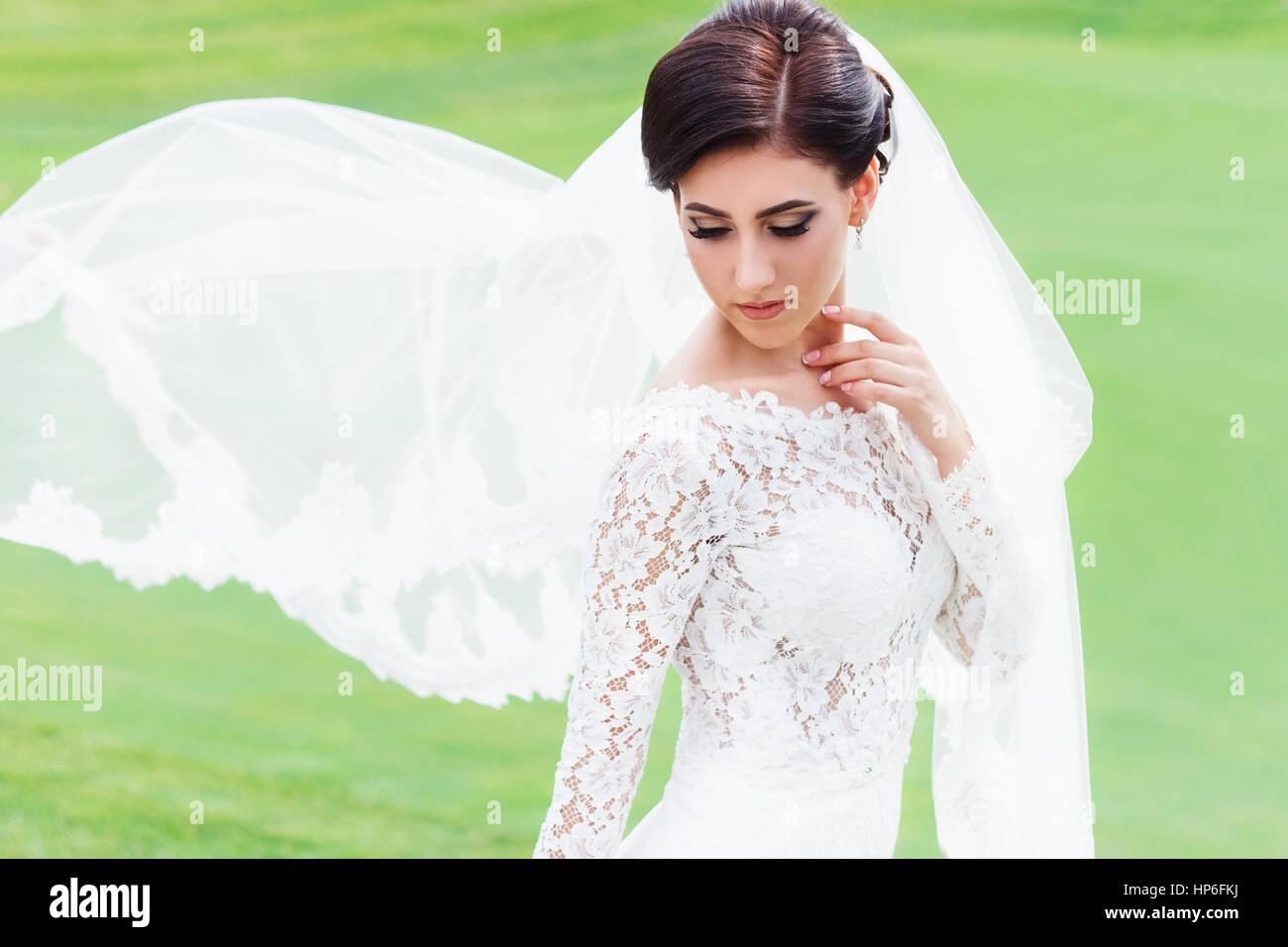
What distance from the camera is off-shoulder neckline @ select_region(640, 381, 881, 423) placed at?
5.57 ft

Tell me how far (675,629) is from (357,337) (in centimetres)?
111

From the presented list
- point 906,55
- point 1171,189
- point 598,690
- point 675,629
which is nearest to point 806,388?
point 675,629

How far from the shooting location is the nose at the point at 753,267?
1.58 m

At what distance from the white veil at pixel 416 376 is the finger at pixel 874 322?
0.77ft

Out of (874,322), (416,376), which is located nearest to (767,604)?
(874,322)

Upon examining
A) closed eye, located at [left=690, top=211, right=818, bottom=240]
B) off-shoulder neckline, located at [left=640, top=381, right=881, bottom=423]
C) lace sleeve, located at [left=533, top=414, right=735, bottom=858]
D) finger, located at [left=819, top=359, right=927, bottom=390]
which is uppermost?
closed eye, located at [left=690, top=211, right=818, bottom=240]

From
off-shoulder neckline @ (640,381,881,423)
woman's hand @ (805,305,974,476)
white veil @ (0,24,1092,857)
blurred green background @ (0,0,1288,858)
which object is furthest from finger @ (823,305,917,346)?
blurred green background @ (0,0,1288,858)

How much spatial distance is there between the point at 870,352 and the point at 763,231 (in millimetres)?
254

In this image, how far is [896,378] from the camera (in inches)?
68.4

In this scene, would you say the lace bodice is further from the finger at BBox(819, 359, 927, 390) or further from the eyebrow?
the eyebrow

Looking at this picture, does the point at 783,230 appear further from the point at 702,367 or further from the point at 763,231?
the point at 702,367

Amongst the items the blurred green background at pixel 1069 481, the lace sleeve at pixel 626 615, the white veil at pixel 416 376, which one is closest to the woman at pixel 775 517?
the lace sleeve at pixel 626 615

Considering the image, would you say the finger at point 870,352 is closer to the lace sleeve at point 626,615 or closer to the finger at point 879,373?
the finger at point 879,373

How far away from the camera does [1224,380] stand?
6.70 meters
